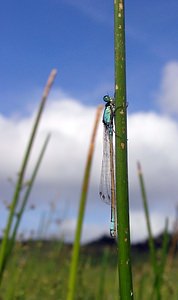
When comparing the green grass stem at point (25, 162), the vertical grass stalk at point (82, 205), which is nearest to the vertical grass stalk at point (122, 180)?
the vertical grass stalk at point (82, 205)

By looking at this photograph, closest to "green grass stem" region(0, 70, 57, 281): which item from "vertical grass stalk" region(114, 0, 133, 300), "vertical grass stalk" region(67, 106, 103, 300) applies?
"vertical grass stalk" region(67, 106, 103, 300)

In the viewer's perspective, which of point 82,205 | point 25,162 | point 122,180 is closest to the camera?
point 122,180

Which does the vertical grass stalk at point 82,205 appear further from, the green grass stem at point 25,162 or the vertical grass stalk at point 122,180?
the vertical grass stalk at point 122,180

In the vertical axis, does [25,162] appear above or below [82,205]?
above

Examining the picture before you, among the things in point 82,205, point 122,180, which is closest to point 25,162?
point 82,205

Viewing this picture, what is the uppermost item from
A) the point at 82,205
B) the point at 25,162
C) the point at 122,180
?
the point at 25,162

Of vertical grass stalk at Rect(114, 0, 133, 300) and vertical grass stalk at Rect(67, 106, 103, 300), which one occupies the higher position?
vertical grass stalk at Rect(67, 106, 103, 300)

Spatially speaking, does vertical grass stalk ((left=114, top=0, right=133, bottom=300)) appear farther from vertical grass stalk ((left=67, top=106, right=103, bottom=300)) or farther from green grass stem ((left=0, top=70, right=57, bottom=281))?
green grass stem ((left=0, top=70, right=57, bottom=281))

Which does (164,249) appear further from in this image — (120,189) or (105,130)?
(120,189)

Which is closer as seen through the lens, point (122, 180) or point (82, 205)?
point (122, 180)

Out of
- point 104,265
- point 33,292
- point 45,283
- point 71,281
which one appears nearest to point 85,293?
point 45,283

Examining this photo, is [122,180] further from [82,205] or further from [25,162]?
[25,162]

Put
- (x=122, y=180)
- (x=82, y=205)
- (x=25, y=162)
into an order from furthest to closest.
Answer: (x=25, y=162)
(x=82, y=205)
(x=122, y=180)
